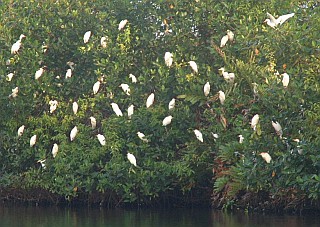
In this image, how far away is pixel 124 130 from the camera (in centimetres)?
1714

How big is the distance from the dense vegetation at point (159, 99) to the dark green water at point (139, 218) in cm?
37

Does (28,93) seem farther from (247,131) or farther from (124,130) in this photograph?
(247,131)

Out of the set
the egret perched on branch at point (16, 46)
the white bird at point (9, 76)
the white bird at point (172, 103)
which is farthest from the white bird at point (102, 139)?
the egret perched on branch at point (16, 46)

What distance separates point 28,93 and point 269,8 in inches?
170

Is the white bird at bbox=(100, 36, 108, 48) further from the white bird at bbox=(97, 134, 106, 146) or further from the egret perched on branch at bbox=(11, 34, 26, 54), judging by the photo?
the white bird at bbox=(97, 134, 106, 146)

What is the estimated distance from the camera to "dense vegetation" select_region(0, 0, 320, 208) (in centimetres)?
1536

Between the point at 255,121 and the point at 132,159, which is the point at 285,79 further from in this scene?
the point at 132,159

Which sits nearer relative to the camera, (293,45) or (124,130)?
(293,45)

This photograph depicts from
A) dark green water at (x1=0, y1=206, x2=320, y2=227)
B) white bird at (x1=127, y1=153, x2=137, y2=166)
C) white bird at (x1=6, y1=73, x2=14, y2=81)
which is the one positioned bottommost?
dark green water at (x1=0, y1=206, x2=320, y2=227)

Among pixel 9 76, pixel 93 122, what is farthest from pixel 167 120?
pixel 9 76

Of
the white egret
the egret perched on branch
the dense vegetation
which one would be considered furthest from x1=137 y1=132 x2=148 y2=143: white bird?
the egret perched on branch

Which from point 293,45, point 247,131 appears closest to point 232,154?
point 247,131

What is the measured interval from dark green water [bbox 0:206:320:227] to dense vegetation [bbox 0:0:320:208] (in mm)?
369

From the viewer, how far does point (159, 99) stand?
1750 centimetres
